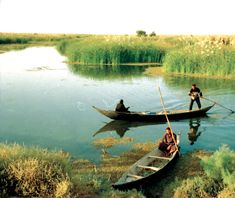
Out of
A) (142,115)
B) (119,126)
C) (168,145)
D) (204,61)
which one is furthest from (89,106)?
(204,61)

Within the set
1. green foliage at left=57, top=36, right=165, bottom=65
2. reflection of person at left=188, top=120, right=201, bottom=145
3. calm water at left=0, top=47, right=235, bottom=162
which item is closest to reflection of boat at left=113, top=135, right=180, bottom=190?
calm water at left=0, top=47, right=235, bottom=162

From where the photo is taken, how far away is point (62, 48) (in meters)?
59.4

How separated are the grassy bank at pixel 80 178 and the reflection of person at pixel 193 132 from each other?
3779 mm

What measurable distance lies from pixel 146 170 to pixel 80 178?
8.75 feet

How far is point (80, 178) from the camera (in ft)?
32.8

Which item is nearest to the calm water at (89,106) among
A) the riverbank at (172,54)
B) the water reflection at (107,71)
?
the water reflection at (107,71)

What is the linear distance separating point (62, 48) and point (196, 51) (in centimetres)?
2963

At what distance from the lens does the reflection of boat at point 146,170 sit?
10.6m

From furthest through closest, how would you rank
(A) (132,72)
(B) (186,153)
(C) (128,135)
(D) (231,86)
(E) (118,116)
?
1. (A) (132,72)
2. (D) (231,86)
3. (E) (118,116)
4. (C) (128,135)
5. (B) (186,153)

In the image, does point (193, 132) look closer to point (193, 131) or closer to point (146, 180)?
point (193, 131)

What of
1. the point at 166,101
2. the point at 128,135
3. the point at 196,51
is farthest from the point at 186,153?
the point at 196,51

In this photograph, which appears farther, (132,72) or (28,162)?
(132,72)

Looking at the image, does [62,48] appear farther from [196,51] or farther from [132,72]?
[196,51]

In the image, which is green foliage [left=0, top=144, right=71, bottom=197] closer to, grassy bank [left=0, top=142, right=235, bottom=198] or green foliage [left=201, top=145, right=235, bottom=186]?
grassy bank [left=0, top=142, right=235, bottom=198]
